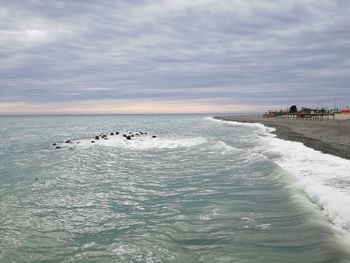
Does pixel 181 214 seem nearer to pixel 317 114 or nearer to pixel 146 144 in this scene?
pixel 146 144

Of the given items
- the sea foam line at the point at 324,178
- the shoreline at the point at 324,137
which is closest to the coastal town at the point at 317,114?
the shoreline at the point at 324,137

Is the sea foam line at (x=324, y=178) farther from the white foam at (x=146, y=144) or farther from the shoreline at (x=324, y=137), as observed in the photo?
the white foam at (x=146, y=144)

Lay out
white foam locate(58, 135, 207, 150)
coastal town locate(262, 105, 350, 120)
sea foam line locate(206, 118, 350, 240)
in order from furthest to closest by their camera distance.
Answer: coastal town locate(262, 105, 350, 120) → white foam locate(58, 135, 207, 150) → sea foam line locate(206, 118, 350, 240)

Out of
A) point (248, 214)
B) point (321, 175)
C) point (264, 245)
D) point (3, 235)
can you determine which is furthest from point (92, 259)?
point (321, 175)

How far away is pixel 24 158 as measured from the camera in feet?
82.3

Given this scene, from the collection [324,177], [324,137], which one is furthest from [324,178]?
[324,137]

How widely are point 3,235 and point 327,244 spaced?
7683mm

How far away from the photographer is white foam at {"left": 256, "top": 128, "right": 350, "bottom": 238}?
→ 9.67 metres

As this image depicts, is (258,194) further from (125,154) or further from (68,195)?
(125,154)

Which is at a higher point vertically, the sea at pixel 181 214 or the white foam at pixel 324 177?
the white foam at pixel 324 177

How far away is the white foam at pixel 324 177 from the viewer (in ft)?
31.7

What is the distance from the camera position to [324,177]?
46.8ft

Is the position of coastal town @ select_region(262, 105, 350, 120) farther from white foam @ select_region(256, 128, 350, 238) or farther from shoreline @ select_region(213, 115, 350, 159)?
white foam @ select_region(256, 128, 350, 238)

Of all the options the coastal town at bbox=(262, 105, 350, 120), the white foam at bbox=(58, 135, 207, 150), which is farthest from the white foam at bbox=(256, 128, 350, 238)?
the coastal town at bbox=(262, 105, 350, 120)
